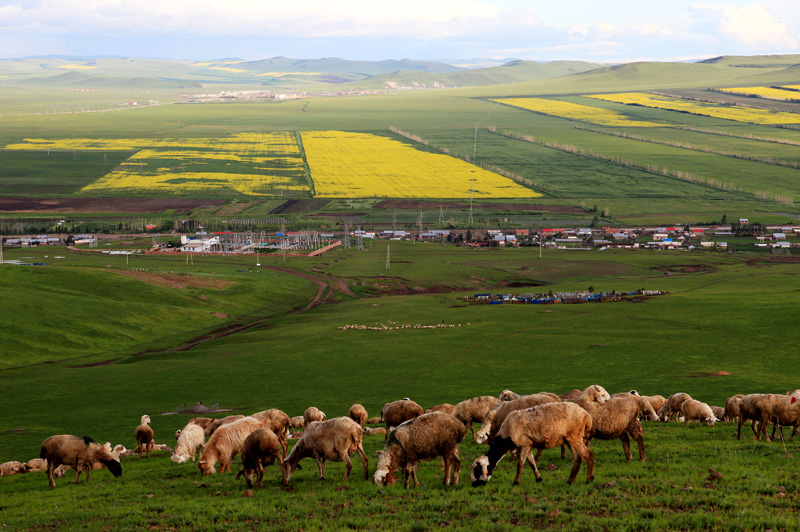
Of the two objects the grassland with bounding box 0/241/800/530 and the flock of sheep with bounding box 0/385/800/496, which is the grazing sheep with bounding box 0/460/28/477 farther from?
the grassland with bounding box 0/241/800/530

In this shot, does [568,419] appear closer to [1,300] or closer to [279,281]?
[1,300]

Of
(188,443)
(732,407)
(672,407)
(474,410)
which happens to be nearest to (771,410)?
(732,407)

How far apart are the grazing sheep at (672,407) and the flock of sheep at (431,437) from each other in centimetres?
263

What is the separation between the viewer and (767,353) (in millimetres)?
55406

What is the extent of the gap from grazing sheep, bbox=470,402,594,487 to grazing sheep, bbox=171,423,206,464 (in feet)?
42.4

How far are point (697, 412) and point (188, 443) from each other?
21.6 meters

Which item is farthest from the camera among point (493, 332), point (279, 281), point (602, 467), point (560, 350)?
point (279, 281)

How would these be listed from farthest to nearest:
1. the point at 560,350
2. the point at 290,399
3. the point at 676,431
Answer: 1. the point at 560,350
2. the point at 290,399
3. the point at 676,431

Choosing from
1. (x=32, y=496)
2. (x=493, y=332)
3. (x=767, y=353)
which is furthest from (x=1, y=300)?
(x=767, y=353)

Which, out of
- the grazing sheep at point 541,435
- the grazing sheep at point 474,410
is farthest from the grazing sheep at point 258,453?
the grazing sheep at point 474,410

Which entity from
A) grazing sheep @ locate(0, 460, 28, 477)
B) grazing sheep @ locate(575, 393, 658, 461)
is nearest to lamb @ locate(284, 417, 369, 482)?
grazing sheep @ locate(575, 393, 658, 461)

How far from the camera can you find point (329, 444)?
22641mm

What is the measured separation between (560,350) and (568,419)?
39594mm

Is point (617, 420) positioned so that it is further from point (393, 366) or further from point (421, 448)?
point (393, 366)
